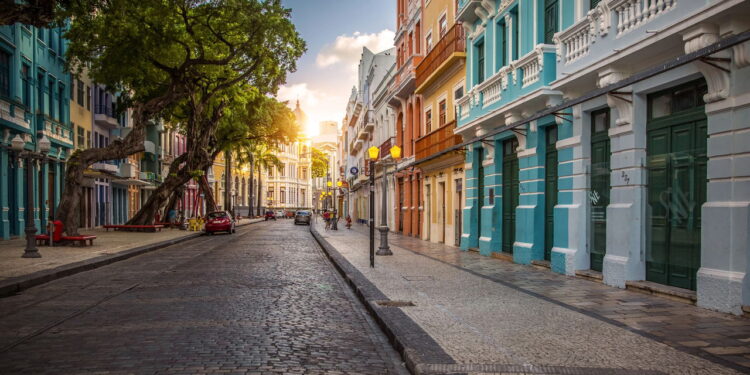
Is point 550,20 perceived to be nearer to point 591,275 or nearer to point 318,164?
point 591,275

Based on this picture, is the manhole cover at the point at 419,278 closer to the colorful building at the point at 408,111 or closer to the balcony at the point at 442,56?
the balcony at the point at 442,56

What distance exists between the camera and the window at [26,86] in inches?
1049

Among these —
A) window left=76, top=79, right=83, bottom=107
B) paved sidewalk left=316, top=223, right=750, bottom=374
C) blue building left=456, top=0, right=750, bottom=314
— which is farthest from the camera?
window left=76, top=79, right=83, bottom=107

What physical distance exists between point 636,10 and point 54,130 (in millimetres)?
27216

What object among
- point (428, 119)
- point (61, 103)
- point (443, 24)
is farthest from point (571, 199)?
point (61, 103)

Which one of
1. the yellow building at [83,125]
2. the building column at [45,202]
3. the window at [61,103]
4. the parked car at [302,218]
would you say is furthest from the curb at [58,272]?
the parked car at [302,218]

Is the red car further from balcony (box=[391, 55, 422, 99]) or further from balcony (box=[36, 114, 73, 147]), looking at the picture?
balcony (box=[391, 55, 422, 99])

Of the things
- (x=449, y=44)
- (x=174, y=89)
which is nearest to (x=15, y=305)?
(x=449, y=44)

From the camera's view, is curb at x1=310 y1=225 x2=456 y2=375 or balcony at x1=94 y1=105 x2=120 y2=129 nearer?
curb at x1=310 y1=225 x2=456 y2=375

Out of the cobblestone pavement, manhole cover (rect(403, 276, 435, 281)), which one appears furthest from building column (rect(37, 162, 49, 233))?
manhole cover (rect(403, 276, 435, 281))

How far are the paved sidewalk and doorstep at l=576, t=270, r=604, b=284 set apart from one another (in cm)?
16

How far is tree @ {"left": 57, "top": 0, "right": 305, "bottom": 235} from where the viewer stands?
2325 centimetres

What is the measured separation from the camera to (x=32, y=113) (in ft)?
89.6

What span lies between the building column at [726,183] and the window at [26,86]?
1036 inches
